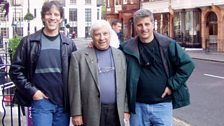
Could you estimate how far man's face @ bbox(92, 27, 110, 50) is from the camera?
4680 millimetres

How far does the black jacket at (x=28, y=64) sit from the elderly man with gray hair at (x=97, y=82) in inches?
3.8

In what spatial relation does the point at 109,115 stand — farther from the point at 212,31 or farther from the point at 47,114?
the point at 212,31

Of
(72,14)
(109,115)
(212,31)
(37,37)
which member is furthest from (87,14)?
(109,115)

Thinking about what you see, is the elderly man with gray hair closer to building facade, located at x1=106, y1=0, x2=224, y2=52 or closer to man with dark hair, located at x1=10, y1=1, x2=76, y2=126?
man with dark hair, located at x1=10, y1=1, x2=76, y2=126

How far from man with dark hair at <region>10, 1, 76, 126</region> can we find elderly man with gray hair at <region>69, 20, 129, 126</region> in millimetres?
129

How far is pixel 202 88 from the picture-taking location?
1582 cm

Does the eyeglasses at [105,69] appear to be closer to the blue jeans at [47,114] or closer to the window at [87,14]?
the blue jeans at [47,114]

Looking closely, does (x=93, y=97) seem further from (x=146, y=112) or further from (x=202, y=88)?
(x=202, y=88)

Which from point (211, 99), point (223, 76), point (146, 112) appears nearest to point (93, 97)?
point (146, 112)

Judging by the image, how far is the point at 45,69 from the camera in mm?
4758

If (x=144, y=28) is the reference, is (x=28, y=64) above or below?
below

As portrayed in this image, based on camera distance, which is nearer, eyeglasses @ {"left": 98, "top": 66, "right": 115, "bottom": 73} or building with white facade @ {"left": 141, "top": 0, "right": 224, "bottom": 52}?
eyeglasses @ {"left": 98, "top": 66, "right": 115, "bottom": 73}

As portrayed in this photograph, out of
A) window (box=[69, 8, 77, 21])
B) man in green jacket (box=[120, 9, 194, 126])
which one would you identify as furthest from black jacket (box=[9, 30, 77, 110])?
window (box=[69, 8, 77, 21])

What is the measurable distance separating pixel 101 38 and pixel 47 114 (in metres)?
0.89
